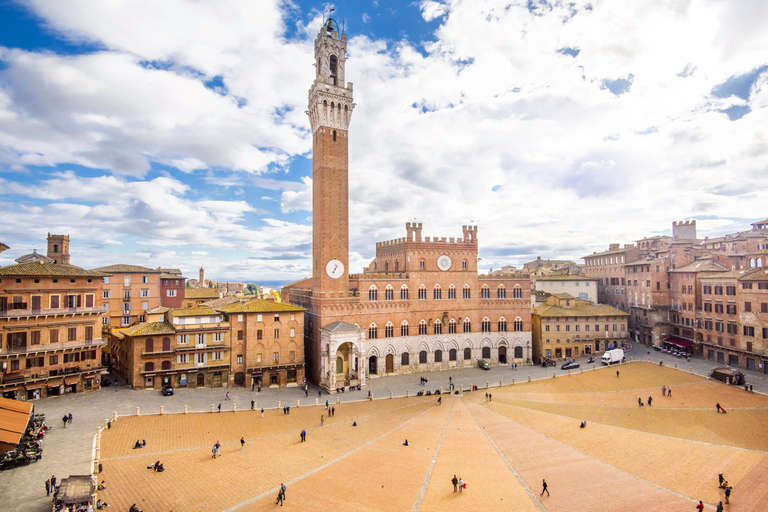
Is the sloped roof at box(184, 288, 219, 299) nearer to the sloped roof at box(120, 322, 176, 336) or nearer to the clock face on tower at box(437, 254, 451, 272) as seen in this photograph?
the sloped roof at box(120, 322, 176, 336)

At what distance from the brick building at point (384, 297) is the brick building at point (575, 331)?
247cm

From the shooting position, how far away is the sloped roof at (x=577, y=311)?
206 feet

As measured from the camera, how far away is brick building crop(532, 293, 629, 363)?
205ft

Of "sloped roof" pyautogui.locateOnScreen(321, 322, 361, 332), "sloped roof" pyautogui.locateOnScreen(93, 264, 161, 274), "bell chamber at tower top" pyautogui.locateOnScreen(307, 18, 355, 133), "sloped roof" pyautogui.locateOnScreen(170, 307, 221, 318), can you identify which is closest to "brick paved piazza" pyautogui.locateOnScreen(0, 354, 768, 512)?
"sloped roof" pyautogui.locateOnScreen(170, 307, 221, 318)

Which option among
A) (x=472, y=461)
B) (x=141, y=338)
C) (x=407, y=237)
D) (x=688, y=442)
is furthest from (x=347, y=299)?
(x=688, y=442)

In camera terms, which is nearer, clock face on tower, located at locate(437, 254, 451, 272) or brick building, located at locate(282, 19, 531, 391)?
brick building, located at locate(282, 19, 531, 391)

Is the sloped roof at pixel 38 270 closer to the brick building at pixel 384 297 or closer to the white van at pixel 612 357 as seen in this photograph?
→ the brick building at pixel 384 297

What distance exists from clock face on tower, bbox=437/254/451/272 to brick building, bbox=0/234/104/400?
4264 cm

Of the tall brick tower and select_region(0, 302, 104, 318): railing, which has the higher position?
the tall brick tower

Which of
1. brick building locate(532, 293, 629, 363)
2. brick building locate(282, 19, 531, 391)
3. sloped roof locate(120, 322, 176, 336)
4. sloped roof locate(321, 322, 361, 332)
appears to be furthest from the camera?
brick building locate(532, 293, 629, 363)

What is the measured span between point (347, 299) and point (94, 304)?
28012mm

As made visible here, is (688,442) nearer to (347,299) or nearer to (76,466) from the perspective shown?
(347,299)

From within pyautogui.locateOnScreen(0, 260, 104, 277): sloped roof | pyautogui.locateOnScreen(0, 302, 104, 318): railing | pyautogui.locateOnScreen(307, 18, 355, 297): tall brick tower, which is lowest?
pyautogui.locateOnScreen(0, 302, 104, 318): railing

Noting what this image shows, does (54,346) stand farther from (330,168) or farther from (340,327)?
(330,168)
